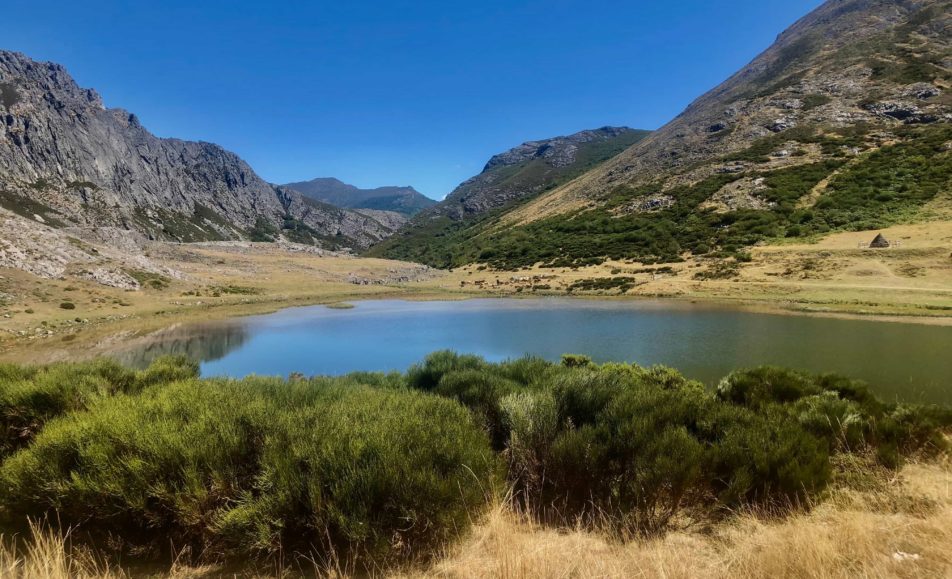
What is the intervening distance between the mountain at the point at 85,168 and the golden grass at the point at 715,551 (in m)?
126

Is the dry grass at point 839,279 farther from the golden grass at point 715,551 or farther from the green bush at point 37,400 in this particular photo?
the green bush at point 37,400

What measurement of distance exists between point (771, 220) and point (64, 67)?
9408 inches

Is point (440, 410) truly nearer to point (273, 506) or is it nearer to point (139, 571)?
point (273, 506)

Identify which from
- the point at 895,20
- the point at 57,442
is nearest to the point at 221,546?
the point at 57,442

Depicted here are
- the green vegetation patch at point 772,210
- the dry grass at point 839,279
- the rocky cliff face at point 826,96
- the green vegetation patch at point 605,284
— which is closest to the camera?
the dry grass at point 839,279

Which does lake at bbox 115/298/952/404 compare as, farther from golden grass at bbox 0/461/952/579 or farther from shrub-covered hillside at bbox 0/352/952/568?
golden grass at bbox 0/461/952/579

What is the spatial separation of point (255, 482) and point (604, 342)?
17039 mm

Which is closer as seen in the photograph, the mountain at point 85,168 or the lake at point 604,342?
the lake at point 604,342

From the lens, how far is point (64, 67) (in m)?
167

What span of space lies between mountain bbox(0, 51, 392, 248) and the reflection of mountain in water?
10104 cm

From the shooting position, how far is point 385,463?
4246 mm

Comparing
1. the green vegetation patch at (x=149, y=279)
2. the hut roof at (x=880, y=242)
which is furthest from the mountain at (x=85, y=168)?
the hut roof at (x=880, y=242)

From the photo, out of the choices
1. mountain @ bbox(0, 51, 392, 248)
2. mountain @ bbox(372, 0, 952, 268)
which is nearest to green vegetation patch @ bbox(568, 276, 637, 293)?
mountain @ bbox(372, 0, 952, 268)

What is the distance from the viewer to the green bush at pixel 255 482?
4105mm
